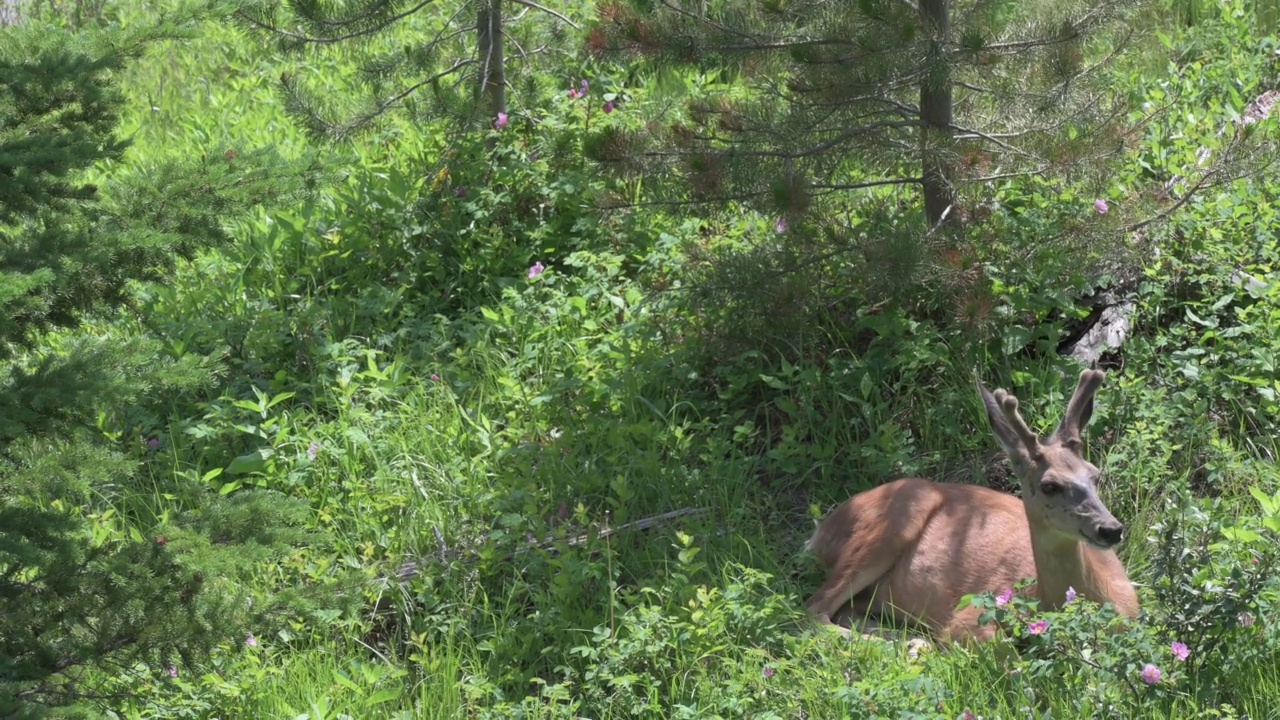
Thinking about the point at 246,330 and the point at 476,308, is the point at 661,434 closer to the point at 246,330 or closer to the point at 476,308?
the point at 476,308

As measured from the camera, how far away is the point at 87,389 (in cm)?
376

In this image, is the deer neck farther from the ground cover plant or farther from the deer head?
the ground cover plant

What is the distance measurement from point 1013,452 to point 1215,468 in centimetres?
96

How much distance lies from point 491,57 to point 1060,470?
4.26 meters

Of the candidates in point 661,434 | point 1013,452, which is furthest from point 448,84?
point 1013,452

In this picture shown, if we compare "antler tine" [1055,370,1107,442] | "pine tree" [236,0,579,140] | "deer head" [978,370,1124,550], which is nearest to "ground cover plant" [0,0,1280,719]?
"pine tree" [236,0,579,140]

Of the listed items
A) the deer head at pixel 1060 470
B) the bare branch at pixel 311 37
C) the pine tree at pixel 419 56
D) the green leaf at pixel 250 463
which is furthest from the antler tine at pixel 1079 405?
the bare branch at pixel 311 37

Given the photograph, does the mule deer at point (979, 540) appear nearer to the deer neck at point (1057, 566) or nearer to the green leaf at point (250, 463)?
the deer neck at point (1057, 566)

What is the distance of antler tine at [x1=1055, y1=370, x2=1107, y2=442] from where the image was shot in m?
4.86

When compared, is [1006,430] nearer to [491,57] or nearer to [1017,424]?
[1017,424]

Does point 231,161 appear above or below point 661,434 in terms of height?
above

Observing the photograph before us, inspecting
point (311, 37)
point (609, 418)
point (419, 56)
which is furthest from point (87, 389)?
point (419, 56)

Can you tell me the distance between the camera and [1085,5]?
19.6 feet

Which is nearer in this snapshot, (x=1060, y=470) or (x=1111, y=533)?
(x=1111, y=533)
